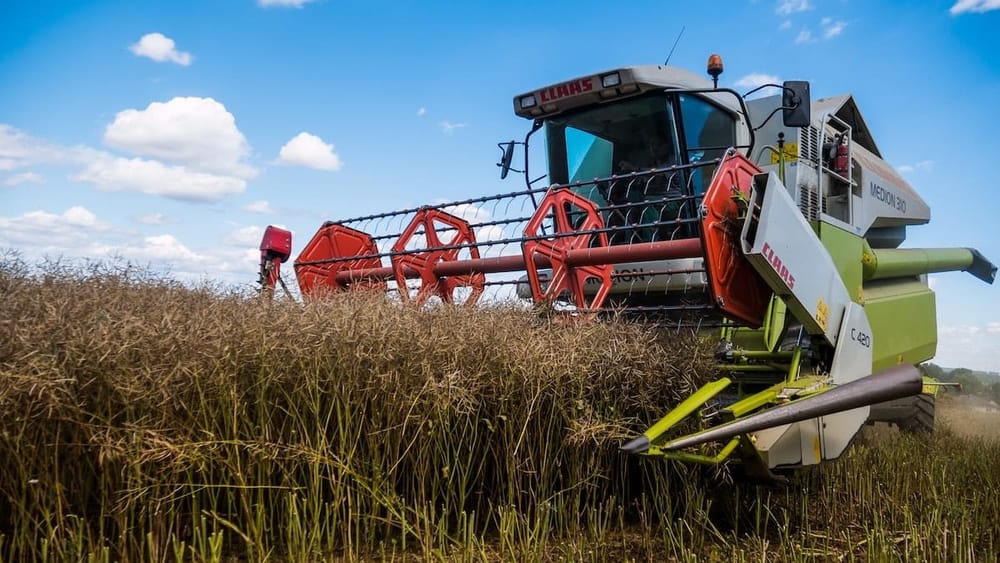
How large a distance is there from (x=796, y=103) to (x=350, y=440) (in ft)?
8.73

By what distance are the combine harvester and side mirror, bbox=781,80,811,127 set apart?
1 centimetres

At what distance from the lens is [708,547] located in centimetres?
299

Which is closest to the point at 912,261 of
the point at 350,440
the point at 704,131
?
the point at 704,131

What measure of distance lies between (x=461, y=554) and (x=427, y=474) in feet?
1.20

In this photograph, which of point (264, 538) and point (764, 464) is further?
point (764, 464)

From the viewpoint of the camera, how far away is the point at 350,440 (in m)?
2.67

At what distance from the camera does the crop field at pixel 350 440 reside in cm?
229

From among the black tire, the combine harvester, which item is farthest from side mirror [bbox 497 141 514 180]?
the black tire

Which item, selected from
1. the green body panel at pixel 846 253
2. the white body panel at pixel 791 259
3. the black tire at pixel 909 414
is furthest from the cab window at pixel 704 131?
the black tire at pixel 909 414

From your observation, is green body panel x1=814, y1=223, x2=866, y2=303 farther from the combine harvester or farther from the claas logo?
the claas logo

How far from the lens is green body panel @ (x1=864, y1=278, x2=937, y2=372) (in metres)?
4.98

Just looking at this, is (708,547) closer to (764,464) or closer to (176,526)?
(764,464)

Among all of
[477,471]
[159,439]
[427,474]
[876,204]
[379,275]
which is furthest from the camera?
[876,204]

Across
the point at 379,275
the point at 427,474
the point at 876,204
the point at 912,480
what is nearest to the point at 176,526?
the point at 427,474
